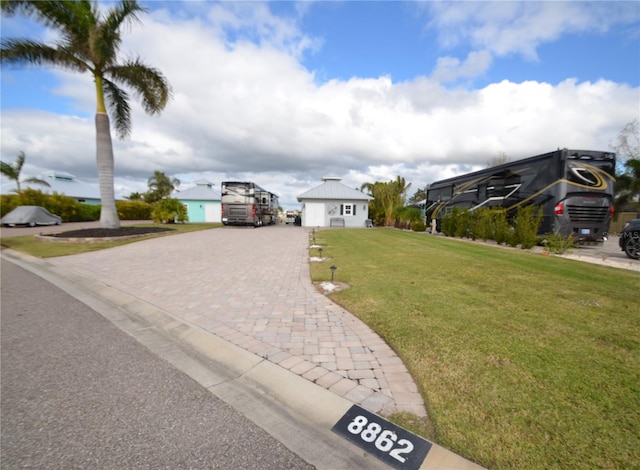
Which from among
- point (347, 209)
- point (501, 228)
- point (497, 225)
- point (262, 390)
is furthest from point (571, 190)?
point (347, 209)

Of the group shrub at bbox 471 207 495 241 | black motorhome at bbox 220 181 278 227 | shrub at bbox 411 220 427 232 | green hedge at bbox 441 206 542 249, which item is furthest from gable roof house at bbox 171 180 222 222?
shrub at bbox 471 207 495 241

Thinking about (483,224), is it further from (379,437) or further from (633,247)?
(379,437)

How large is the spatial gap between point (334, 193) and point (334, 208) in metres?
1.58

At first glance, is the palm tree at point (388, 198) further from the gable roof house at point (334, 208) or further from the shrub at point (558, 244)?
the shrub at point (558, 244)

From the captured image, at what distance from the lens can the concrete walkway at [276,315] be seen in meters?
2.46

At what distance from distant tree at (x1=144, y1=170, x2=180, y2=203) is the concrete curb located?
148ft

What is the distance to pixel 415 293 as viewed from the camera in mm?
4773

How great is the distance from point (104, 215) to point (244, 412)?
16161 mm

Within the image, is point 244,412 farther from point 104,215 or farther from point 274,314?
point 104,215

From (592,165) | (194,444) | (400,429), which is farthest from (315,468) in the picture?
(592,165)

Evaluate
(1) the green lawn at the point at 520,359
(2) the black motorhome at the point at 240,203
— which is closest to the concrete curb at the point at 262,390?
(1) the green lawn at the point at 520,359

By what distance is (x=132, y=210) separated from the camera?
107 feet

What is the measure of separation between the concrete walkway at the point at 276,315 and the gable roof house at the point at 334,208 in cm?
1815

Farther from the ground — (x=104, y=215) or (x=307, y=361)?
(x=104, y=215)
